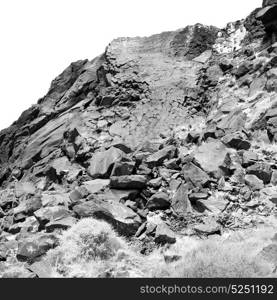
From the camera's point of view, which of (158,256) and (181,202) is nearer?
(158,256)

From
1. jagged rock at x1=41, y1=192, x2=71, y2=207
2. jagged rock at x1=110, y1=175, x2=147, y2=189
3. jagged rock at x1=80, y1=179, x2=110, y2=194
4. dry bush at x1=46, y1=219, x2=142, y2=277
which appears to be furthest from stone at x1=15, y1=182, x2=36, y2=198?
dry bush at x1=46, y1=219, x2=142, y2=277

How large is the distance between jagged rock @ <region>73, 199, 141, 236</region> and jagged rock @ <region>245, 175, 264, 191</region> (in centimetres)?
447

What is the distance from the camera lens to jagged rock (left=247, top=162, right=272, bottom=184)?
1914cm

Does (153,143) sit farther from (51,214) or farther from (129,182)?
(51,214)

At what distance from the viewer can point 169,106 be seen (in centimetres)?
3023

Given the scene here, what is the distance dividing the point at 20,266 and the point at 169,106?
16.4 m

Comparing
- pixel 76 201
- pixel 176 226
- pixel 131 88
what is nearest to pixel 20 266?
pixel 76 201

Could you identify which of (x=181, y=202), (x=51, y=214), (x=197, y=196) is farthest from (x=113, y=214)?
(x=197, y=196)

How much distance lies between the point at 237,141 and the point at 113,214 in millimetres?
6726

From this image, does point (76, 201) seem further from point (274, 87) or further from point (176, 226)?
point (274, 87)

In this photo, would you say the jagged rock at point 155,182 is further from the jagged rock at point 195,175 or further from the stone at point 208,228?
the stone at point 208,228

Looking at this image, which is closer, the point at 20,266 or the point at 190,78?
the point at 20,266

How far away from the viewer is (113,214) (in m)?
18.5

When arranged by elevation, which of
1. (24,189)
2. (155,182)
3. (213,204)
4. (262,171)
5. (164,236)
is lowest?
(164,236)
